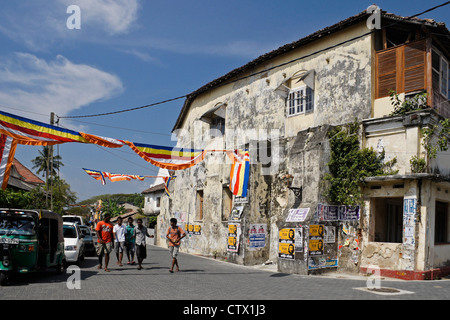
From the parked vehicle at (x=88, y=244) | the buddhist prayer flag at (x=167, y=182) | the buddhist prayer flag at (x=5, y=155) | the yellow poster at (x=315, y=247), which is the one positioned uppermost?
the buddhist prayer flag at (x=5, y=155)

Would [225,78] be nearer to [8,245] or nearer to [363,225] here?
[363,225]

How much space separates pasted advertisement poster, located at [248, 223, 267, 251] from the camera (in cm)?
1734

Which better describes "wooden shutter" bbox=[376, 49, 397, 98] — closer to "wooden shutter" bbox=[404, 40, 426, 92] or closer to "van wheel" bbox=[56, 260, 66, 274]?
"wooden shutter" bbox=[404, 40, 426, 92]

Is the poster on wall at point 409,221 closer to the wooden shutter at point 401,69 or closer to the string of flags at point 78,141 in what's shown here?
the wooden shutter at point 401,69

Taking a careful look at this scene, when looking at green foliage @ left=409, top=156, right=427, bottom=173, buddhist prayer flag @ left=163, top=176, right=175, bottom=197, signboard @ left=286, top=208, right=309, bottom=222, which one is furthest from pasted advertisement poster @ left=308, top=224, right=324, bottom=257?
buddhist prayer flag @ left=163, top=176, right=175, bottom=197

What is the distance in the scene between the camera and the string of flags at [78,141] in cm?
1102

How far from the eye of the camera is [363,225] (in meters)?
14.0

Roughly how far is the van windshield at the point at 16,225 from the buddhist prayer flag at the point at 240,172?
28.5 feet

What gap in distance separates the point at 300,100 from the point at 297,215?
5.82 meters

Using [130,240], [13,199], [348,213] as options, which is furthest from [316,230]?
[13,199]

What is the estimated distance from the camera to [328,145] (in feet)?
48.6

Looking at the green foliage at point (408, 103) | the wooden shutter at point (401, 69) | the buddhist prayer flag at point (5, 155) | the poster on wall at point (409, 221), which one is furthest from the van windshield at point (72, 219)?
the green foliage at point (408, 103)

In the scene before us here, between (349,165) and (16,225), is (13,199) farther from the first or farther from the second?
(349,165)
